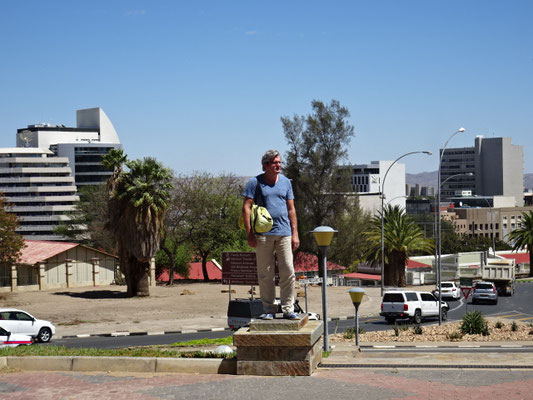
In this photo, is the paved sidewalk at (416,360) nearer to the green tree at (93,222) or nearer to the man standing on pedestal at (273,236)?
the man standing on pedestal at (273,236)

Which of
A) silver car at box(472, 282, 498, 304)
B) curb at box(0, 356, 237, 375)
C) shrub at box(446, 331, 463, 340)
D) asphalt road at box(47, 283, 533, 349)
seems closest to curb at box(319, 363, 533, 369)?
curb at box(0, 356, 237, 375)

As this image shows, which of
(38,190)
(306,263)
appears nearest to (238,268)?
(306,263)

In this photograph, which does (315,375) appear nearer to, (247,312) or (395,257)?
(247,312)

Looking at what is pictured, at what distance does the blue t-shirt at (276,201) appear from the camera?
1109cm

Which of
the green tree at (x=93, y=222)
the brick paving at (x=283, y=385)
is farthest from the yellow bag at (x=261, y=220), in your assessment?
the green tree at (x=93, y=222)

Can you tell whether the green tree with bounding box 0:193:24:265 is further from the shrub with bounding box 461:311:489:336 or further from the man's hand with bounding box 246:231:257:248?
the man's hand with bounding box 246:231:257:248

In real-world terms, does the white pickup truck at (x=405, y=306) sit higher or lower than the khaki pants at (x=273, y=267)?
lower

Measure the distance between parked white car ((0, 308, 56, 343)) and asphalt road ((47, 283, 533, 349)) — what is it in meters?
0.58

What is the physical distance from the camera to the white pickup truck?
3694cm

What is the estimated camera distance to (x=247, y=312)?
95.9 feet

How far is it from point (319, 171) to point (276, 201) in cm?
5704

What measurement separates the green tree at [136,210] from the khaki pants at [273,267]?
117 feet

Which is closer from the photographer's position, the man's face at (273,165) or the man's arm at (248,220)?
the man's arm at (248,220)

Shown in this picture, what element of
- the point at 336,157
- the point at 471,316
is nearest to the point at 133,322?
the point at 471,316
